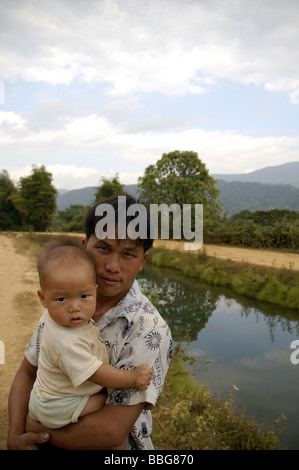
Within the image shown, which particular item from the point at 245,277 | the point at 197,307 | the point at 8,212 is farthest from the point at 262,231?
the point at 8,212

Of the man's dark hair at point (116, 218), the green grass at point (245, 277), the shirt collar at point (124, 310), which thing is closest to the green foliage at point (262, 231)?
the green grass at point (245, 277)

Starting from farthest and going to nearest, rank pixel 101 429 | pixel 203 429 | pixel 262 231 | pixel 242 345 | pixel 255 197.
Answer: pixel 255 197 → pixel 262 231 → pixel 242 345 → pixel 203 429 → pixel 101 429

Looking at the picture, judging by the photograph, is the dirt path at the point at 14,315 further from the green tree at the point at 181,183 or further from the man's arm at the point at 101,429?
the green tree at the point at 181,183

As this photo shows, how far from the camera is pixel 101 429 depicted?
1.17 metres

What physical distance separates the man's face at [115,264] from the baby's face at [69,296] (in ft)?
0.43

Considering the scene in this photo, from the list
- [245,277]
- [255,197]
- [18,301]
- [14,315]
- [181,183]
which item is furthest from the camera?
[255,197]

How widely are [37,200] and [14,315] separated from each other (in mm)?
22834

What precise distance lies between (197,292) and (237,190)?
14080 cm

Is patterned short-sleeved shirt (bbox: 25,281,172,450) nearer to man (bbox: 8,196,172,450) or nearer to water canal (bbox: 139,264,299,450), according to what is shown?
man (bbox: 8,196,172,450)

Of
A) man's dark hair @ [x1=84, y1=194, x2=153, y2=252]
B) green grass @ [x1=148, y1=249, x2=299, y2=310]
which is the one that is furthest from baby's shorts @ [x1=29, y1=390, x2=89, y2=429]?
green grass @ [x1=148, y1=249, x2=299, y2=310]

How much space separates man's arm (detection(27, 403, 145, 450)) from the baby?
Answer: 0.11 feet

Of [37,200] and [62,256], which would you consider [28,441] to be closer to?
[62,256]
